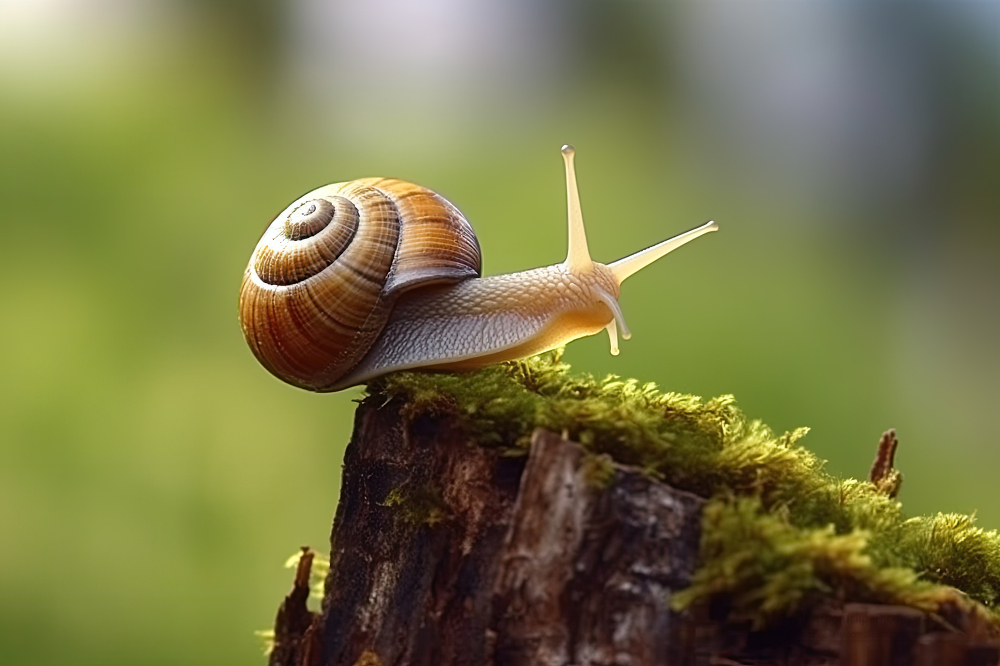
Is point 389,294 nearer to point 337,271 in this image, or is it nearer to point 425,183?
point 337,271

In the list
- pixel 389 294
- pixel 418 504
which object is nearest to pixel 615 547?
pixel 418 504

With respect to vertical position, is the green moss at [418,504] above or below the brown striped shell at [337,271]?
below

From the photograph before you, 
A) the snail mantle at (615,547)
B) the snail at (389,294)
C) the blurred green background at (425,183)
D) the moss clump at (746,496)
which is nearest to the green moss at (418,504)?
the snail mantle at (615,547)

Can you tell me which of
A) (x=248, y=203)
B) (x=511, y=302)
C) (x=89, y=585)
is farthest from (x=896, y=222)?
(x=89, y=585)

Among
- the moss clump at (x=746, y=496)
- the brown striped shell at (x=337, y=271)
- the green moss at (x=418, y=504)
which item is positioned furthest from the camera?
the brown striped shell at (x=337, y=271)

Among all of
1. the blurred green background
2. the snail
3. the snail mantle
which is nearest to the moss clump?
the snail mantle

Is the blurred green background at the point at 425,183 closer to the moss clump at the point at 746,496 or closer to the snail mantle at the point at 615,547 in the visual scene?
the moss clump at the point at 746,496

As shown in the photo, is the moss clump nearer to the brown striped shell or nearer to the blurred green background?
the brown striped shell
